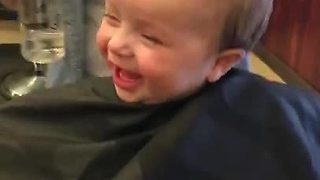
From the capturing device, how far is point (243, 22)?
885 mm

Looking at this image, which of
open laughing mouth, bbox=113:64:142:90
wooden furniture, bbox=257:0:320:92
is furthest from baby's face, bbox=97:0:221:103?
wooden furniture, bbox=257:0:320:92

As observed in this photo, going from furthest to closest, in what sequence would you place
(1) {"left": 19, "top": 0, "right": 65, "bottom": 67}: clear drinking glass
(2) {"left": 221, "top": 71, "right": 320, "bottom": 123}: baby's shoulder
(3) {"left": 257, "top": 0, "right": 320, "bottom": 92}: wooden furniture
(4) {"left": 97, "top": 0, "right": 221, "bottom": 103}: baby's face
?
(3) {"left": 257, "top": 0, "right": 320, "bottom": 92}: wooden furniture
(1) {"left": 19, "top": 0, "right": 65, "bottom": 67}: clear drinking glass
(2) {"left": 221, "top": 71, "right": 320, "bottom": 123}: baby's shoulder
(4) {"left": 97, "top": 0, "right": 221, "bottom": 103}: baby's face

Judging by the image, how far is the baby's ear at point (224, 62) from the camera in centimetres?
92

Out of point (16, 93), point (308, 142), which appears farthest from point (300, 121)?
point (16, 93)

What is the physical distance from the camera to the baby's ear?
0.92 m

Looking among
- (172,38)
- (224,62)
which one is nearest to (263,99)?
(224,62)

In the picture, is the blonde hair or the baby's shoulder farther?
the baby's shoulder

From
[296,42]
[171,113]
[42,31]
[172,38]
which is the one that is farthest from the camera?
[296,42]

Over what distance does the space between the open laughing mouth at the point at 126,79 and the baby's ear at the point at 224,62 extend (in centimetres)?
11

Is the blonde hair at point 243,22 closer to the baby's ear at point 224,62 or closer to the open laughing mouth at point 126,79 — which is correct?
the baby's ear at point 224,62

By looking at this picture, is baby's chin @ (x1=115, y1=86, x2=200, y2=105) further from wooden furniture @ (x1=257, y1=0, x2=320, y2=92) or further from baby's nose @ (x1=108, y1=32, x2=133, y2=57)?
wooden furniture @ (x1=257, y1=0, x2=320, y2=92)

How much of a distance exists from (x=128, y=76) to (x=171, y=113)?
0.40 ft

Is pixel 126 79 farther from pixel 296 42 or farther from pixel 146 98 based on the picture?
pixel 296 42

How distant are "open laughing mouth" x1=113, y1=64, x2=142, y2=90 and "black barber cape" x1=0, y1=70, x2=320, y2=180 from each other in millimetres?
87
